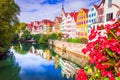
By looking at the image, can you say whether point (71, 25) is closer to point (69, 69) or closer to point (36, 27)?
point (69, 69)

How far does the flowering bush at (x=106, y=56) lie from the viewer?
226 centimetres

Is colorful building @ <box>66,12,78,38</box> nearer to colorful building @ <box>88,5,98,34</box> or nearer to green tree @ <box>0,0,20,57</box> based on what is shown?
colorful building @ <box>88,5,98,34</box>

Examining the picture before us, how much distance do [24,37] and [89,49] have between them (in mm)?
85657

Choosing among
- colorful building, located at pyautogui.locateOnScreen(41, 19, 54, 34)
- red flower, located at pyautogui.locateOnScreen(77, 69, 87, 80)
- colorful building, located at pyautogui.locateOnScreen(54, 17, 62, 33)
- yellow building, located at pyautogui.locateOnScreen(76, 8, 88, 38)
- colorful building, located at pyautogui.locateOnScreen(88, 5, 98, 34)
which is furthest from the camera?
colorful building, located at pyautogui.locateOnScreen(41, 19, 54, 34)

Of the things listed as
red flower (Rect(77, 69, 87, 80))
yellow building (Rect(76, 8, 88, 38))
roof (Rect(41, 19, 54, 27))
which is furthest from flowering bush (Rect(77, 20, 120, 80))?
roof (Rect(41, 19, 54, 27))

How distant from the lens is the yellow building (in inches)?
2099

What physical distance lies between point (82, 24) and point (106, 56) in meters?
53.5

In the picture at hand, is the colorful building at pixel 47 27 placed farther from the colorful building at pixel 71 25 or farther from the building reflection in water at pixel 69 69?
the building reflection in water at pixel 69 69

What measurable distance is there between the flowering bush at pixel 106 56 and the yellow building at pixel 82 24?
165 ft

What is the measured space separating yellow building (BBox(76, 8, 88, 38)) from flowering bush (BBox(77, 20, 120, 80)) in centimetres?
5033

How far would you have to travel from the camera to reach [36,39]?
80312 millimetres

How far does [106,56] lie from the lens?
2.36m

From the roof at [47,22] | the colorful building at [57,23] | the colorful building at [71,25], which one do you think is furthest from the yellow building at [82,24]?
the roof at [47,22]

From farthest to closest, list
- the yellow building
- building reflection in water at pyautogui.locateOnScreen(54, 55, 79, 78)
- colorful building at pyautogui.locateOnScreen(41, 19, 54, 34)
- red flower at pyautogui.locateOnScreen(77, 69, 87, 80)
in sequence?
colorful building at pyautogui.locateOnScreen(41, 19, 54, 34) → the yellow building → building reflection in water at pyautogui.locateOnScreen(54, 55, 79, 78) → red flower at pyautogui.locateOnScreen(77, 69, 87, 80)
